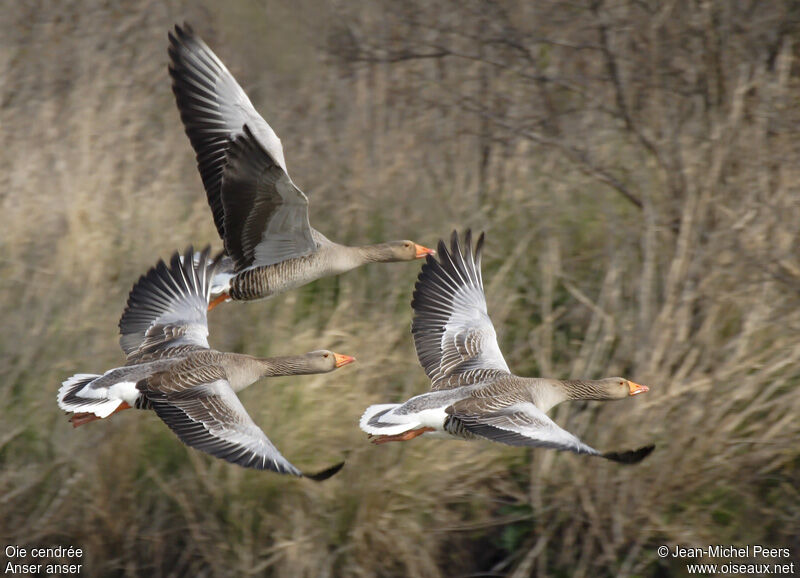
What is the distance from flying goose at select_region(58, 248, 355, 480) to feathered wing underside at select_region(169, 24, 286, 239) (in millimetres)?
596

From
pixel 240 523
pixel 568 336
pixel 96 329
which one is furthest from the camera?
pixel 568 336

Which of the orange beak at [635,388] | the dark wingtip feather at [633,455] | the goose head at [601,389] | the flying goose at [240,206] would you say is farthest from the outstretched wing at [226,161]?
the dark wingtip feather at [633,455]

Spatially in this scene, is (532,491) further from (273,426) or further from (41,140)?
(41,140)

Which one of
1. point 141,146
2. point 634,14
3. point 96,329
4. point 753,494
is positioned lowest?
point 753,494

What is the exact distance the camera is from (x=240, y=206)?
714 centimetres

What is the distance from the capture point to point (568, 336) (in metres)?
8.60

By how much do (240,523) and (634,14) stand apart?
4768 millimetres

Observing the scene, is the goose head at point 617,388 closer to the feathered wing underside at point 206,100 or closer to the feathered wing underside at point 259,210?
the feathered wing underside at point 259,210

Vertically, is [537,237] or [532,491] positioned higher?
[537,237]

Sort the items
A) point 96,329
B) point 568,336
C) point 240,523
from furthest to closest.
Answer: point 568,336 → point 96,329 → point 240,523

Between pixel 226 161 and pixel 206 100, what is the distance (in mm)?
612

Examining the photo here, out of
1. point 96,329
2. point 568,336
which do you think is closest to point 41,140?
point 96,329

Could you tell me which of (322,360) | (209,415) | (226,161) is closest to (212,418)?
(209,415)

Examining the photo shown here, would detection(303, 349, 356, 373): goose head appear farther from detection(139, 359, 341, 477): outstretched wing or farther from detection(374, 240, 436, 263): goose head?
detection(374, 240, 436, 263): goose head
